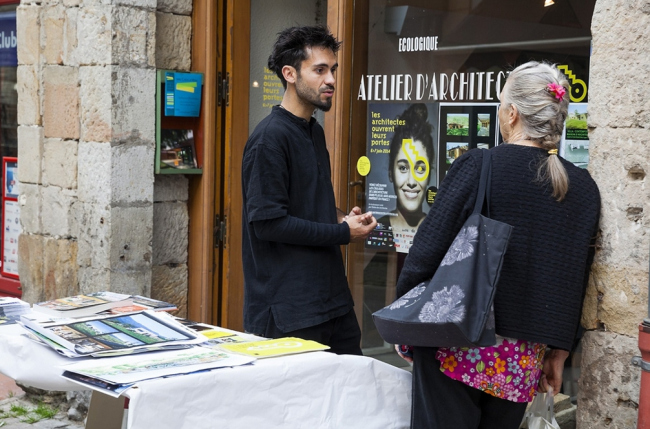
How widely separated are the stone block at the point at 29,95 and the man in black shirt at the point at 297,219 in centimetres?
301

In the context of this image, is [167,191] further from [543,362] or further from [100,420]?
[543,362]

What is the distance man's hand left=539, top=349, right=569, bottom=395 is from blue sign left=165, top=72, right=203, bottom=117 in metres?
3.51

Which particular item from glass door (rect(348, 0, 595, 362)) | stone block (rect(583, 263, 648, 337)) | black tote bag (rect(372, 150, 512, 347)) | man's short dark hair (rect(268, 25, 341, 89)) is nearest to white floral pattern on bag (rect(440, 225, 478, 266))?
black tote bag (rect(372, 150, 512, 347))

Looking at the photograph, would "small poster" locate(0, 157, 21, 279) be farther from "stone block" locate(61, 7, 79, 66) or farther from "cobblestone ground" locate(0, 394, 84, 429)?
"stone block" locate(61, 7, 79, 66)

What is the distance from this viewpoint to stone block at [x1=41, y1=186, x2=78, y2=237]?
5832 millimetres

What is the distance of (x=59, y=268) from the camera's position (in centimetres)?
591

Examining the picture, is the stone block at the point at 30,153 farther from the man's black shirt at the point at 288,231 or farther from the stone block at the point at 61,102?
the man's black shirt at the point at 288,231

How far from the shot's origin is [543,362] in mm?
2916

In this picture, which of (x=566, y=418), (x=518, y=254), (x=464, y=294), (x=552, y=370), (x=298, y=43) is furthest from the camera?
(x=566, y=418)

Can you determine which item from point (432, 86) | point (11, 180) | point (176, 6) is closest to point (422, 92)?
point (432, 86)

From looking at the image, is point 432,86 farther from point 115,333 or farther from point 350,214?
point 115,333

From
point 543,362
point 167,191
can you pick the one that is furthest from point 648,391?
point 167,191

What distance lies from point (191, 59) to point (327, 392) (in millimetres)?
3679

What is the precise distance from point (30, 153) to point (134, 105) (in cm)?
112
